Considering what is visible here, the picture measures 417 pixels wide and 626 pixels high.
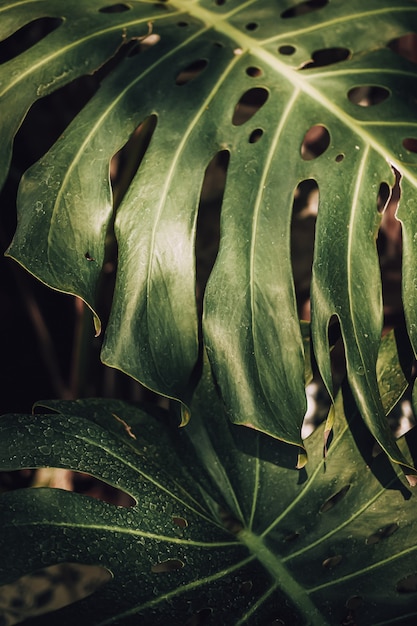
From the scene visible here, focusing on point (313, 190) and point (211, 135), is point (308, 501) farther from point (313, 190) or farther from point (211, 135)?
point (313, 190)

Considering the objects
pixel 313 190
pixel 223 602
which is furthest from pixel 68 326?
pixel 223 602

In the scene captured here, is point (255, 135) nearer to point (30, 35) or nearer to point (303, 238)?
point (303, 238)

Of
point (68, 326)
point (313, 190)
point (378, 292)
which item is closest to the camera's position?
point (378, 292)

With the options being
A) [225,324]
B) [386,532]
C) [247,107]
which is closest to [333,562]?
[386,532]

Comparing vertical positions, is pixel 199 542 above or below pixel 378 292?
below

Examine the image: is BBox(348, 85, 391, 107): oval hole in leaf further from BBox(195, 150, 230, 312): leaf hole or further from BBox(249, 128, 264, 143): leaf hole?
BBox(249, 128, 264, 143): leaf hole

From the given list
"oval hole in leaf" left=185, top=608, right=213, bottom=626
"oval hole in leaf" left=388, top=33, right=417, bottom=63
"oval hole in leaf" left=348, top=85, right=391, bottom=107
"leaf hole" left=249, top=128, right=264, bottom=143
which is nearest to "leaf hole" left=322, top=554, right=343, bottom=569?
"oval hole in leaf" left=185, top=608, right=213, bottom=626

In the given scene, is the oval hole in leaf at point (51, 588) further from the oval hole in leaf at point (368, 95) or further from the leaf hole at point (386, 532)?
the oval hole in leaf at point (368, 95)
